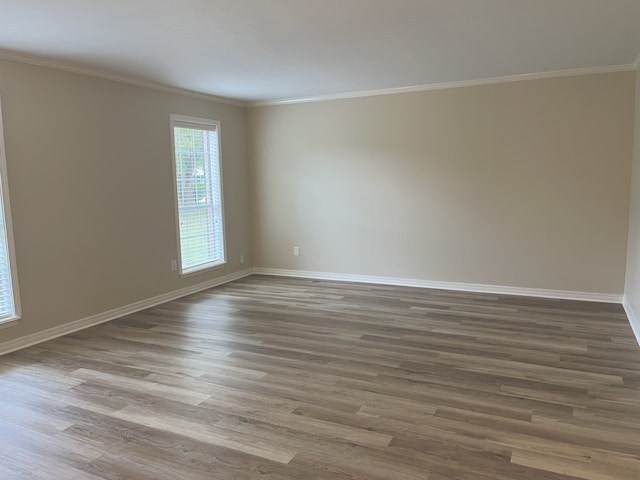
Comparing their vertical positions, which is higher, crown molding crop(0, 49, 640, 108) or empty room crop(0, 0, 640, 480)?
crown molding crop(0, 49, 640, 108)

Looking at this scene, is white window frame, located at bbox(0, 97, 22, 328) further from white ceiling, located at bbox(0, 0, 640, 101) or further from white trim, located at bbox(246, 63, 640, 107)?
white trim, located at bbox(246, 63, 640, 107)

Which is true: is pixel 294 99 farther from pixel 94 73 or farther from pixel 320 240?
pixel 94 73

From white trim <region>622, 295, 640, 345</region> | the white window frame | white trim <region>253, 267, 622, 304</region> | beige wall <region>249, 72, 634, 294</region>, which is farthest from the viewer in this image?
white trim <region>253, 267, 622, 304</region>

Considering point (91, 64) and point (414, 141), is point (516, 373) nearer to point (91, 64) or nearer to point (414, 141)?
point (414, 141)

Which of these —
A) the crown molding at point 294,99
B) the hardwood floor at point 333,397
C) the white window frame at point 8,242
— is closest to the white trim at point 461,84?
the crown molding at point 294,99

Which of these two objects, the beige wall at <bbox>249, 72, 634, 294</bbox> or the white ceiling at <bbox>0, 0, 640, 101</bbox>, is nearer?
the white ceiling at <bbox>0, 0, 640, 101</bbox>

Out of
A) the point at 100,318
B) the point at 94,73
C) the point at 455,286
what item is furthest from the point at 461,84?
the point at 100,318

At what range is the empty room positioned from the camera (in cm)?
262

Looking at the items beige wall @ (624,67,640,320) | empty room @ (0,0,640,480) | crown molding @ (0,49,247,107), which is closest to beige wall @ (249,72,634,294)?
empty room @ (0,0,640,480)

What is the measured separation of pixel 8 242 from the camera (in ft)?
12.6

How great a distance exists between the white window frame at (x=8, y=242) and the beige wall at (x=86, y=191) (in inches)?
2.0

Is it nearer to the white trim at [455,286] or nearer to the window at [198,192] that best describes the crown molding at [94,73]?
the window at [198,192]

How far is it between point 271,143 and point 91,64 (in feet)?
9.24

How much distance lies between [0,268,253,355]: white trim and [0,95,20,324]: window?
9.2 inches
